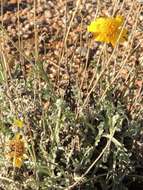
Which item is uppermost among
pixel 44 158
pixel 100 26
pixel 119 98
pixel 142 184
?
pixel 100 26

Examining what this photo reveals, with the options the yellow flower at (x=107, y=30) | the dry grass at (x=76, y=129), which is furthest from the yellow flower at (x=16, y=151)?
the yellow flower at (x=107, y=30)

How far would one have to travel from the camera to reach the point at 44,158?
1.67 m

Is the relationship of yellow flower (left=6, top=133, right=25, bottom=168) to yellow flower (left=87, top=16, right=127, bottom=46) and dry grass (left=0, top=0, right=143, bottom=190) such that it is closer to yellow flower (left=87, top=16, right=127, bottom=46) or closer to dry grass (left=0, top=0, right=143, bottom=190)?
dry grass (left=0, top=0, right=143, bottom=190)

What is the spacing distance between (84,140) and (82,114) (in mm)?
92

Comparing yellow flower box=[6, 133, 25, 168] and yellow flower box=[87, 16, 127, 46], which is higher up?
yellow flower box=[87, 16, 127, 46]

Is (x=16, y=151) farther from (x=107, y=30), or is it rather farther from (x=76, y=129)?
(x=107, y=30)

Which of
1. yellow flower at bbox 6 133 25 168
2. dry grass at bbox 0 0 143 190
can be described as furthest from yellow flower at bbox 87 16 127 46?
yellow flower at bbox 6 133 25 168

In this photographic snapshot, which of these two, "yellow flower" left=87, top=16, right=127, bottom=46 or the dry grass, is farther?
the dry grass

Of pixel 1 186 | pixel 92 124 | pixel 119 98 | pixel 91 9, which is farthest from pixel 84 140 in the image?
pixel 91 9

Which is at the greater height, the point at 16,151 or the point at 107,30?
the point at 107,30

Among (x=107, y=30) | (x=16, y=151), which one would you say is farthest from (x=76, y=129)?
(x=107, y=30)

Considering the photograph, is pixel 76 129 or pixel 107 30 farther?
pixel 76 129

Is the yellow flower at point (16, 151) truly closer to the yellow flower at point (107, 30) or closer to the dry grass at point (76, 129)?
the dry grass at point (76, 129)

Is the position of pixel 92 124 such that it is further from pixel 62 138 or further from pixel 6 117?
pixel 6 117
